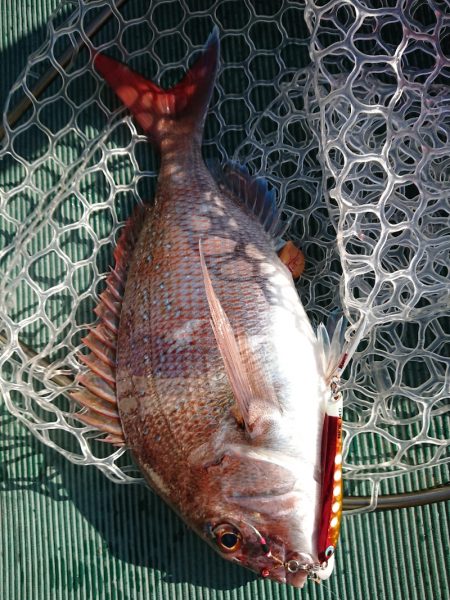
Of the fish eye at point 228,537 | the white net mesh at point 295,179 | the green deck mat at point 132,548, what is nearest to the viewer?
the fish eye at point 228,537

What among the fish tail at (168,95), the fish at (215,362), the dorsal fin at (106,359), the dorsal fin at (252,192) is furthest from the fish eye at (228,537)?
the fish tail at (168,95)

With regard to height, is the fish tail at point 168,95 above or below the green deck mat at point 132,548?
above

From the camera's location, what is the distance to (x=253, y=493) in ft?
5.93

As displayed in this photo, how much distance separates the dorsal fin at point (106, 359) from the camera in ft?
6.96

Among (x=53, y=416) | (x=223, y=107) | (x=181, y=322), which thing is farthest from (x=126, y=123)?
(x=53, y=416)

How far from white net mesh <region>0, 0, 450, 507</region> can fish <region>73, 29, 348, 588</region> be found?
14 centimetres

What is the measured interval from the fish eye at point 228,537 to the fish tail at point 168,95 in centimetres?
129

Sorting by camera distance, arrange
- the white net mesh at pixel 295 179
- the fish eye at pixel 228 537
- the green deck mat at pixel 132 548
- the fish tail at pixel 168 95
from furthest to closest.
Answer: the fish tail at pixel 168 95, the green deck mat at pixel 132 548, the white net mesh at pixel 295 179, the fish eye at pixel 228 537

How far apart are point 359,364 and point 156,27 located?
147 centimetres

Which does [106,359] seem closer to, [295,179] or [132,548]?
[132,548]

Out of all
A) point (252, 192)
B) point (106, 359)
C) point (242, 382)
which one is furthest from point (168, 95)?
point (242, 382)

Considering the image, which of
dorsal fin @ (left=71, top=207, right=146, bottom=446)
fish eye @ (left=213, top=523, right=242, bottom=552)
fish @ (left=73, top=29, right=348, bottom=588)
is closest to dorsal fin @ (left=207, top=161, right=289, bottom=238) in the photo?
fish @ (left=73, top=29, right=348, bottom=588)

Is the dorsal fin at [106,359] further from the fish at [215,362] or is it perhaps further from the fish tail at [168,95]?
the fish tail at [168,95]

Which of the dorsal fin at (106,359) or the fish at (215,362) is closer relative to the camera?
the fish at (215,362)
